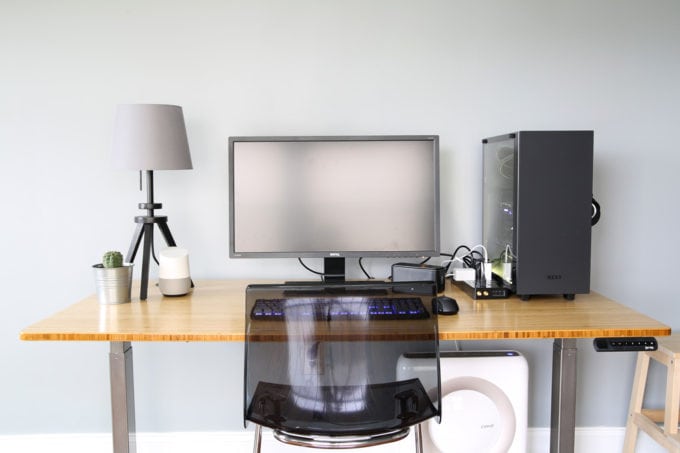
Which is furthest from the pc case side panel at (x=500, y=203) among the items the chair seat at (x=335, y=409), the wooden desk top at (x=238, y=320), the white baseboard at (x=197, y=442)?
the white baseboard at (x=197, y=442)

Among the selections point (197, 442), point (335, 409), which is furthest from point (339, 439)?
point (197, 442)

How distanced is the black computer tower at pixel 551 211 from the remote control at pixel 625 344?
0.28 meters

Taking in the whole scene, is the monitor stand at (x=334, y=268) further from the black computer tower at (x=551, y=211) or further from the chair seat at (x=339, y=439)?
the chair seat at (x=339, y=439)

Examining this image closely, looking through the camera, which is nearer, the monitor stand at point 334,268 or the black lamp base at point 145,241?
the black lamp base at point 145,241

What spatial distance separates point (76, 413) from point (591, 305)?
6.61ft

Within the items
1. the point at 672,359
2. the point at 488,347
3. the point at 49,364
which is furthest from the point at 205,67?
the point at 672,359

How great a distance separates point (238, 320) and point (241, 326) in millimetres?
68

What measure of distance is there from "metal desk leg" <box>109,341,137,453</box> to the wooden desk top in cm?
11

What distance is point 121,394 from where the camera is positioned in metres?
1.80

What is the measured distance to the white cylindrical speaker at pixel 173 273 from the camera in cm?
204

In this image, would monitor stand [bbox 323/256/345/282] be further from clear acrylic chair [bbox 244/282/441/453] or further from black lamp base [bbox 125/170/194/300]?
clear acrylic chair [bbox 244/282/441/453]

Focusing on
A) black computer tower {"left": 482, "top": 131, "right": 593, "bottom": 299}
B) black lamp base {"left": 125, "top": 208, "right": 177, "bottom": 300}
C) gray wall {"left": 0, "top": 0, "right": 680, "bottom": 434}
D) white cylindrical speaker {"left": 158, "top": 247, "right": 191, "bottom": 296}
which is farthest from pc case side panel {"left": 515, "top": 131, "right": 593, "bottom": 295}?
black lamp base {"left": 125, "top": 208, "right": 177, "bottom": 300}

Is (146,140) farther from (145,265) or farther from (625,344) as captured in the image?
(625,344)

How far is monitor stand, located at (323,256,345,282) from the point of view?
2211 mm
